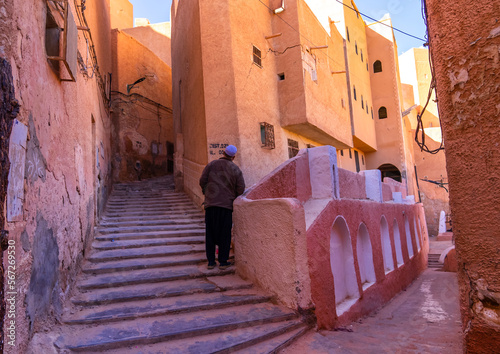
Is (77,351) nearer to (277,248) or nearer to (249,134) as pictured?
(277,248)

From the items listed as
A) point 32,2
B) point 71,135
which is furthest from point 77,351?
point 32,2

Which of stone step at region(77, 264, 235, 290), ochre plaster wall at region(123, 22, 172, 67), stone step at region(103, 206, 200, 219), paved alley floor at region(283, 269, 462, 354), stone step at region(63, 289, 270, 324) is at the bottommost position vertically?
paved alley floor at region(283, 269, 462, 354)

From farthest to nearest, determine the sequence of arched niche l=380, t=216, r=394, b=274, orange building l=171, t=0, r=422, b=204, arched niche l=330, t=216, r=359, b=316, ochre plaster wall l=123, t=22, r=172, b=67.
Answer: ochre plaster wall l=123, t=22, r=172, b=67, orange building l=171, t=0, r=422, b=204, arched niche l=380, t=216, r=394, b=274, arched niche l=330, t=216, r=359, b=316

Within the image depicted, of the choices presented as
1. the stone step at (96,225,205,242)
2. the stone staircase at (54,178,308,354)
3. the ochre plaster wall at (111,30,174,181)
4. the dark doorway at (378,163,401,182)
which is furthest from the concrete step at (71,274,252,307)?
the dark doorway at (378,163,401,182)

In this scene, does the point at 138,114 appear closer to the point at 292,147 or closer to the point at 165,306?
the point at 292,147

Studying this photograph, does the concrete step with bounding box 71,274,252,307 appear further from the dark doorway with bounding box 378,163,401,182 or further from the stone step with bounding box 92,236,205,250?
the dark doorway with bounding box 378,163,401,182

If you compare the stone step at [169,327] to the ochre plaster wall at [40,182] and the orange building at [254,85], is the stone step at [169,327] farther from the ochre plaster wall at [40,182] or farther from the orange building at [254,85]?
the orange building at [254,85]

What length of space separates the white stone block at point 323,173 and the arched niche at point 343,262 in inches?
17.6

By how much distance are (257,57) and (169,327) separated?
880 centimetres

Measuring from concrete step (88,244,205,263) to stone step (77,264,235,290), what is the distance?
0.45 metres

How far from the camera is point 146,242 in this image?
584 cm

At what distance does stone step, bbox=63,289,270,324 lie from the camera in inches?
133

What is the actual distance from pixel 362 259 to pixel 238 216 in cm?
302

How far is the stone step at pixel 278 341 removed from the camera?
10.4 feet
